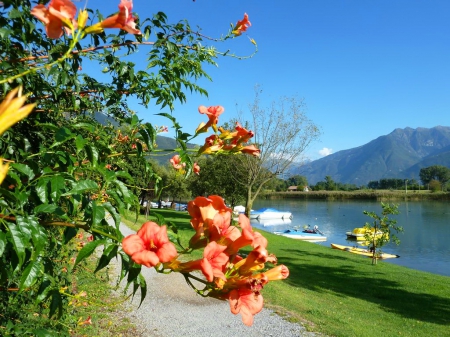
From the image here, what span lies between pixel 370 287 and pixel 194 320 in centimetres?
648

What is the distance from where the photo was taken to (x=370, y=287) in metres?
10.5

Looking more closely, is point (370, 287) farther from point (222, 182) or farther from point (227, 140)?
point (222, 182)

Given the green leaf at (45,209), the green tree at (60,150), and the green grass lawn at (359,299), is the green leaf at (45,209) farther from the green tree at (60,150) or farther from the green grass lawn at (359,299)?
the green grass lawn at (359,299)

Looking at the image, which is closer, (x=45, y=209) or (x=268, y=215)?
(x=45, y=209)

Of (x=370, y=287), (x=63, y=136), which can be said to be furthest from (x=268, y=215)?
(x=63, y=136)

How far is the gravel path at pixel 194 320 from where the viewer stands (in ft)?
18.3

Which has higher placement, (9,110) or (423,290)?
(9,110)

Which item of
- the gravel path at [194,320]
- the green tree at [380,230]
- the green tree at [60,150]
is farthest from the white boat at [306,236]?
the green tree at [60,150]

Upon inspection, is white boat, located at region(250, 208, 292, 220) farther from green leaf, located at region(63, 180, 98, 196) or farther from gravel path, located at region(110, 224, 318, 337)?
green leaf, located at region(63, 180, 98, 196)

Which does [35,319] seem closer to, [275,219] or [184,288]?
[184,288]

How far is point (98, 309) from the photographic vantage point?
5.68 m

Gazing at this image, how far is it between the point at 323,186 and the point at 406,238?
7142 cm

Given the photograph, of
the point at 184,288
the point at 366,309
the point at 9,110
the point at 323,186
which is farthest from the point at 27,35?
the point at 323,186

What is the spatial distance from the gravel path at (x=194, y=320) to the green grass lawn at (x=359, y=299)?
1.66 ft
